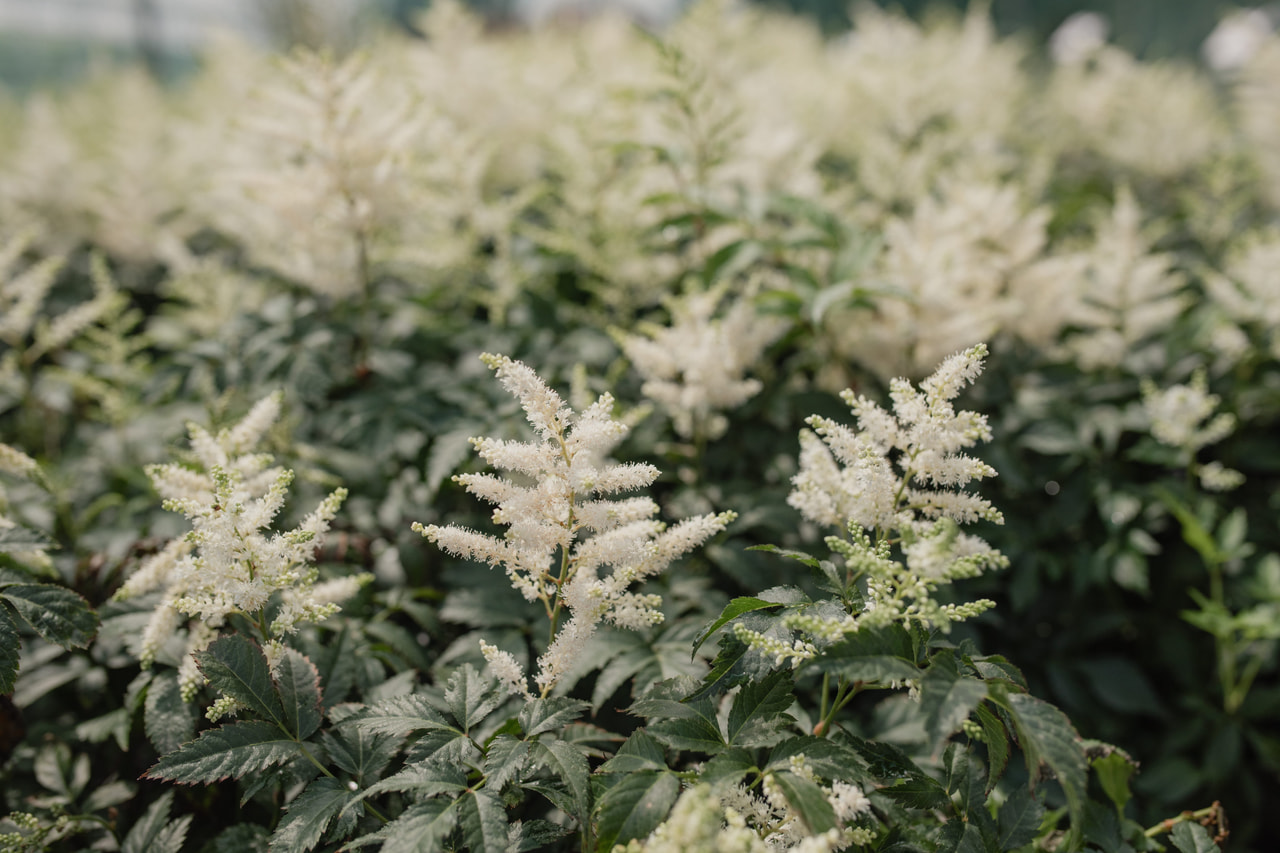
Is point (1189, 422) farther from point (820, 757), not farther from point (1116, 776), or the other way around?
point (820, 757)

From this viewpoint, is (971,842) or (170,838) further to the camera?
(170,838)

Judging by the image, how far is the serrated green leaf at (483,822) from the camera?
1.19 metres

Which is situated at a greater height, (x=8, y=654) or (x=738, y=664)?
(x=738, y=664)

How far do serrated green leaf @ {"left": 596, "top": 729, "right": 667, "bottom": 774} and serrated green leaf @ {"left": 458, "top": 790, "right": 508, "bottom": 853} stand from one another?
0.62 ft

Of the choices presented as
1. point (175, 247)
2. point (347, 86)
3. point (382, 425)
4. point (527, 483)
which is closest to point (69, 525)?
point (382, 425)

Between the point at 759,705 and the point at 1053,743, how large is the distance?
486 mm

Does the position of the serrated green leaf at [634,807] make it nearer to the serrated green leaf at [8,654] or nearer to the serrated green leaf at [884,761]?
the serrated green leaf at [884,761]

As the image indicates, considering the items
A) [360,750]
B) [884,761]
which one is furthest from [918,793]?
[360,750]

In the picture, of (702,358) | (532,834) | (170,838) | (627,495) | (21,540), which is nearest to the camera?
(532,834)

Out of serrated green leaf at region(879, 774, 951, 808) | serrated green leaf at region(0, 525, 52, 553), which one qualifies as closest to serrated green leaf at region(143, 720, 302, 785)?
serrated green leaf at region(0, 525, 52, 553)

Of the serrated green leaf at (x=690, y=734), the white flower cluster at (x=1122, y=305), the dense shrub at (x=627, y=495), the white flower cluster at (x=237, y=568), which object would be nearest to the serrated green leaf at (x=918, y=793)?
the dense shrub at (x=627, y=495)

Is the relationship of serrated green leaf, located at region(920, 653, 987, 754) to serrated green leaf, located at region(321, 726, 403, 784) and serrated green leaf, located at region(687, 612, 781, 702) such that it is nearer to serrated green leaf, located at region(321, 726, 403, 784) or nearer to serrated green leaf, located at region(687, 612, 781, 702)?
serrated green leaf, located at region(687, 612, 781, 702)

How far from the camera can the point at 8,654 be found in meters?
1.47

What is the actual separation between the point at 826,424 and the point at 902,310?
1.44 metres
